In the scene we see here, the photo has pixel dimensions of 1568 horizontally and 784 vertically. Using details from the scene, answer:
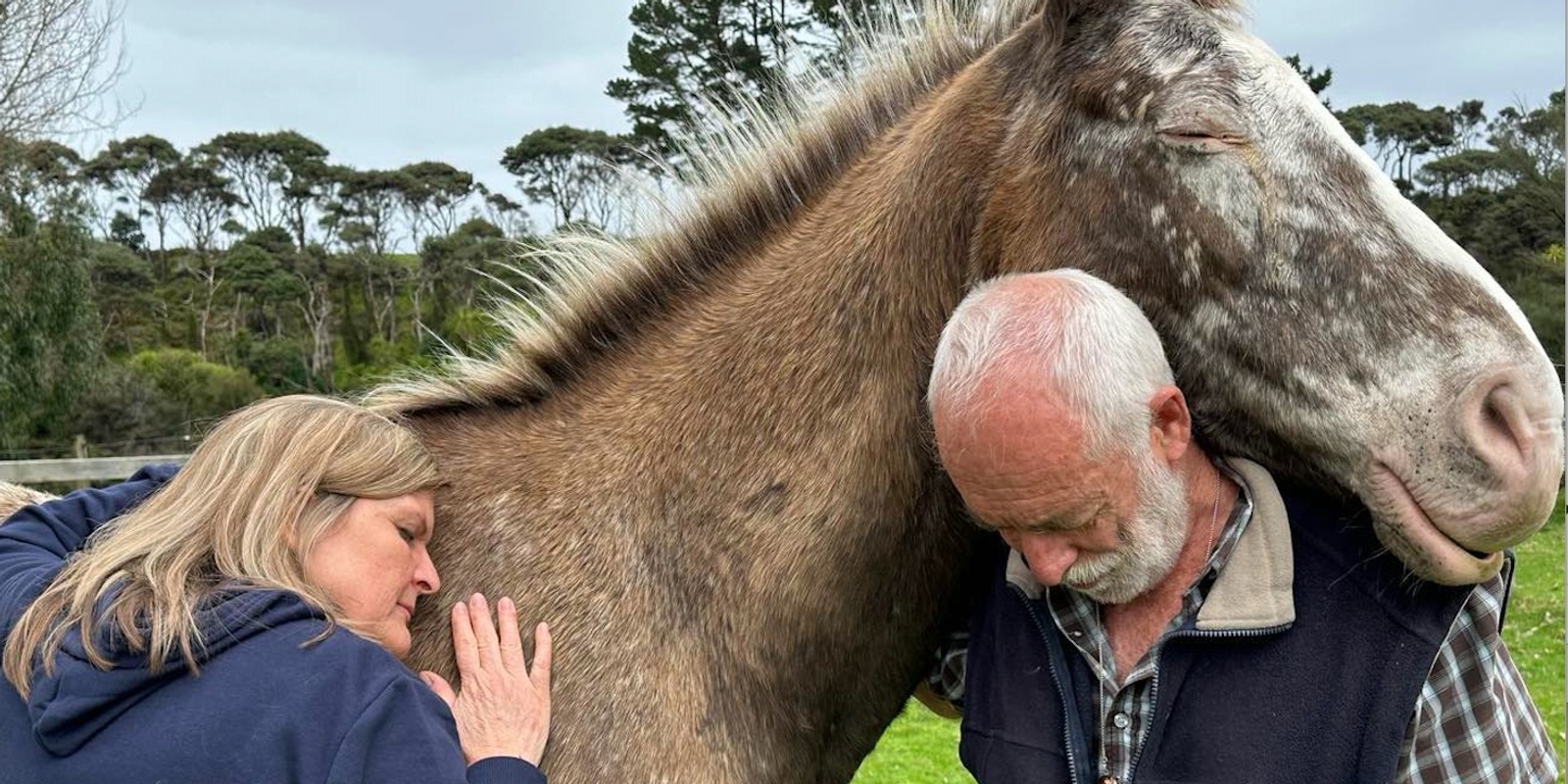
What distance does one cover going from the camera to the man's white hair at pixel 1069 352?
5.84ft

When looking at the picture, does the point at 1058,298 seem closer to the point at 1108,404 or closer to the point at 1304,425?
the point at 1108,404

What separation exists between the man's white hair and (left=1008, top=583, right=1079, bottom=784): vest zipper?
17.0 inches

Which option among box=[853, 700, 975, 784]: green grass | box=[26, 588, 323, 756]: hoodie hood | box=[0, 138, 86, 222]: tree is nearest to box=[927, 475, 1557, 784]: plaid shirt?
box=[26, 588, 323, 756]: hoodie hood

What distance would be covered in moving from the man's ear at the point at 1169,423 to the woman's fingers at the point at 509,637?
1244 millimetres

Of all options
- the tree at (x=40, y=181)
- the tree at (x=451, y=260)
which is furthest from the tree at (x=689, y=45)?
the tree at (x=451, y=260)

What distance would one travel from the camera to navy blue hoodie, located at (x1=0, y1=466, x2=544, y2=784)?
1687 mm

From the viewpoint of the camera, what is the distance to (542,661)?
211 centimetres

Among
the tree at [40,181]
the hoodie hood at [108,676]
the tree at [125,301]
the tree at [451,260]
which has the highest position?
the tree at [40,181]

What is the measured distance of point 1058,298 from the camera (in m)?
1.84

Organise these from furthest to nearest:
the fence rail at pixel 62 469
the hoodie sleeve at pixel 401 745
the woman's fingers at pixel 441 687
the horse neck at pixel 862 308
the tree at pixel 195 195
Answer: the tree at pixel 195 195
the fence rail at pixel 62 469
the horse neck at pixel 862 308
the woman's fingers at pixel 441 687
the hoodie sleeve at pixel 401 745

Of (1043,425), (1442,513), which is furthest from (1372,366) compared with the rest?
(1043,425)

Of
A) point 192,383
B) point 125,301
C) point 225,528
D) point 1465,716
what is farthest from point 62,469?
point 125,301

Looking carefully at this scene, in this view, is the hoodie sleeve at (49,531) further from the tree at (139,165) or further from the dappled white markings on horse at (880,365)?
the tree at (139,165)

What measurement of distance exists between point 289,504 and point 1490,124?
31.5m
